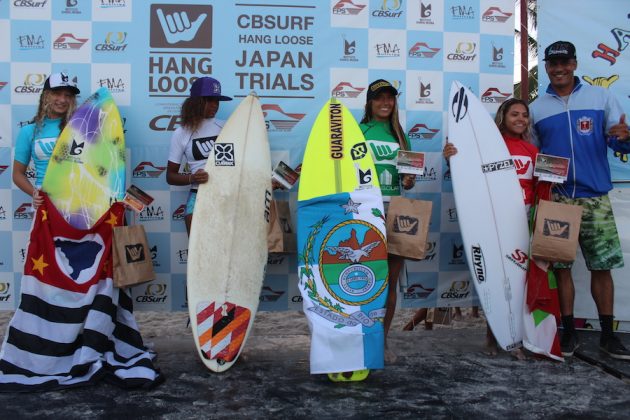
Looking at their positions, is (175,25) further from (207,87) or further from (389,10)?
(389,10)

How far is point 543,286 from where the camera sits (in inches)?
128

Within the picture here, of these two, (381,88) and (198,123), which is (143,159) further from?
(381,88)

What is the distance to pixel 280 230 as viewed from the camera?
341cm

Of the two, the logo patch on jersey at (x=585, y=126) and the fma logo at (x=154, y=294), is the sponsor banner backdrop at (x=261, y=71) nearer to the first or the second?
the fma logo at (x=154, y=294)

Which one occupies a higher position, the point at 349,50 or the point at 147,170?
the point at 349,50

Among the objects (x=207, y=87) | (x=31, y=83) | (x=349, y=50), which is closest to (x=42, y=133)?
(x=31, y=83)

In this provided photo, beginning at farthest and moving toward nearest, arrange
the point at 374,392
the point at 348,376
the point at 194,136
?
1. the point at 194,136
2. the point at 348,376
3. the point at 374,392

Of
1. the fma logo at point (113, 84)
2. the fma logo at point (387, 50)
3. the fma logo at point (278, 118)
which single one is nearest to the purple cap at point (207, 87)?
the fma logo at point (278, 118)

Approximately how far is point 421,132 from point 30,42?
277 centimetres

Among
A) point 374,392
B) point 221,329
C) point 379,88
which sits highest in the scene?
point 379,88

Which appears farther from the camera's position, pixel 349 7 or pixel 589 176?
pixel 349 7

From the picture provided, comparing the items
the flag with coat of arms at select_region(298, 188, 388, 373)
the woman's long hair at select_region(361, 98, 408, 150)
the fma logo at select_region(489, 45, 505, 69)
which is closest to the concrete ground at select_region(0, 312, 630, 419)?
the flag with coat of arms at select_region(298, 188, 388, 373)

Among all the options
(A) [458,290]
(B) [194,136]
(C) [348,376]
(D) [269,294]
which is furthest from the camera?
(A) [458,290]

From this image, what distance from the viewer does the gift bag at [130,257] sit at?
10.3 ft
